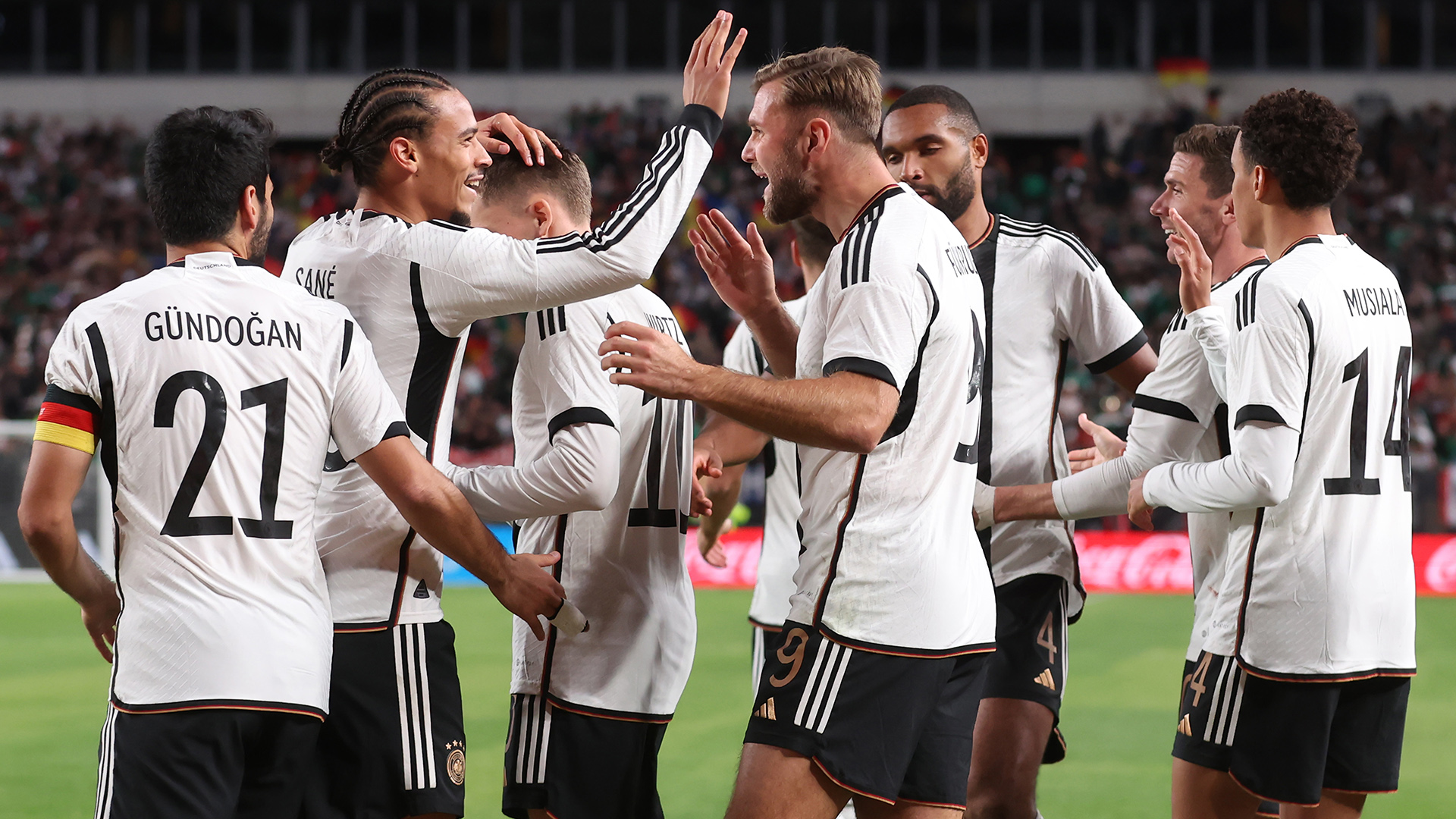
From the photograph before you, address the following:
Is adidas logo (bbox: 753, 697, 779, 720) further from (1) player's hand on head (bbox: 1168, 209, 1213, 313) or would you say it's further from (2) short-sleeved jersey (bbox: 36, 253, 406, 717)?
(1) player's hand on head (bbox: 1168, 209, 1213, 313)

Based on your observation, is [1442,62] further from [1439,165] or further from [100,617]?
[100,617]

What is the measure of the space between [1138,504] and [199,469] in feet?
8.27

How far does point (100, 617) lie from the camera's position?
3117mm

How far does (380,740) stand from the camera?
335cm

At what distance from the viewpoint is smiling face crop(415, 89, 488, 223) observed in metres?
3.65

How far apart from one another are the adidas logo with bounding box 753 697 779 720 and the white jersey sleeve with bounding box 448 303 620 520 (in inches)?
30.1

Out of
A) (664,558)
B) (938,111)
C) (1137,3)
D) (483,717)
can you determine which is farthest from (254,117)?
(1137,3)

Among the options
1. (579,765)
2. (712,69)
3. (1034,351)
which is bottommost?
(579,765)

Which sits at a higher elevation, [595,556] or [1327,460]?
[1327,460]

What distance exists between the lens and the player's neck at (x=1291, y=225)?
3723 millimetres

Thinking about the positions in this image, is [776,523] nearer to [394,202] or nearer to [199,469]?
[394,202]

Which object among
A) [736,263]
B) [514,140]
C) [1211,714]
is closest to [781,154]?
[736,263]

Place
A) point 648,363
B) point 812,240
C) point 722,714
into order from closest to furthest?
1. point 648,363
2. point 812,240
3. point 722,714

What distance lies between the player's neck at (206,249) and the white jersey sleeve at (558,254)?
0.42 metres
